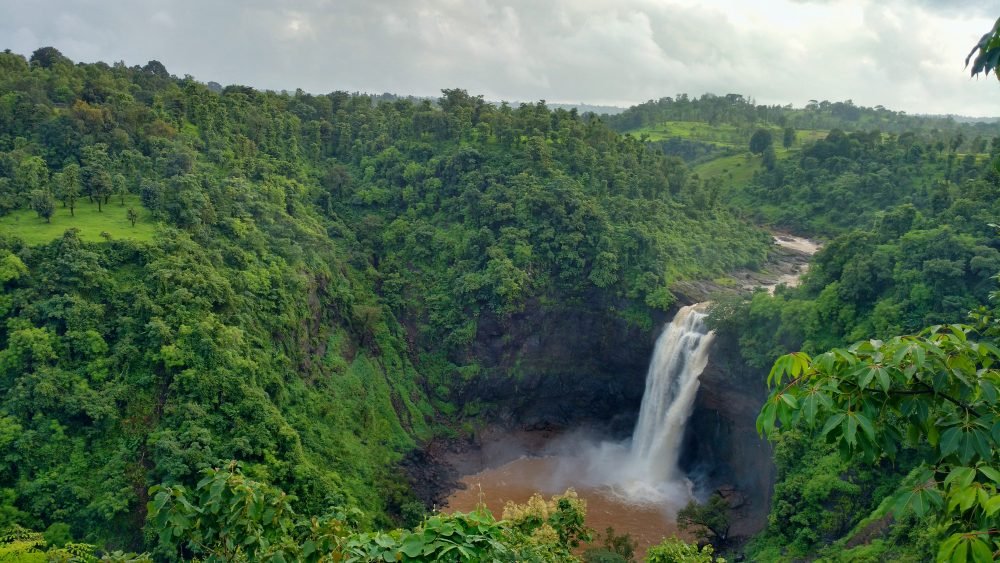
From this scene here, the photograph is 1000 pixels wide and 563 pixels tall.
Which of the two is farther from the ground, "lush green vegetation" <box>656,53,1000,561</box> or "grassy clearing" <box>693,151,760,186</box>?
"grassy clearing" <box>693,151,760,186</box>

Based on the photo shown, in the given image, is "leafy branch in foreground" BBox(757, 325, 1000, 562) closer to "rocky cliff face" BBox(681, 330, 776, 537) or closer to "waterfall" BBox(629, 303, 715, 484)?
"rocky cliff face" BBox(681, 330, 776, 537)

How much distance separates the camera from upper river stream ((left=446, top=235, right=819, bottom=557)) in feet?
79.2

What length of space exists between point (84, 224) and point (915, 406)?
2407 centimetres

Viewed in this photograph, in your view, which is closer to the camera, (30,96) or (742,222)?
(30,96)

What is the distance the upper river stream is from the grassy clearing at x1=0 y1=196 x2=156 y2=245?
14.2 meters

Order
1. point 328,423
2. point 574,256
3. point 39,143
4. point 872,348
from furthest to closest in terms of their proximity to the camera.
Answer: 1. point 574,256
2. point 39,143
3. point 328,423
4. point 872,348

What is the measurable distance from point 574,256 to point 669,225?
21.1 feet

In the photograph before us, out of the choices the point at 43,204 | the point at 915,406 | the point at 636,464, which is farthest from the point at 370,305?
the point at 915,406

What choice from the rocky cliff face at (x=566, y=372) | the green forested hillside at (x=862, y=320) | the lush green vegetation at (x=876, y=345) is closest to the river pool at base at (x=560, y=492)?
the rocky cliff face at (x=566, y=372)

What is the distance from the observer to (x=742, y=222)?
1449 inches

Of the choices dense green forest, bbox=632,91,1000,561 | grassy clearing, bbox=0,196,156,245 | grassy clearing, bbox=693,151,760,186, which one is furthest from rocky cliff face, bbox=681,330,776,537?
grassy clearing, bbox=693,151,760,186

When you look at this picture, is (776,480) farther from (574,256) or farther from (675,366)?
(574,256)

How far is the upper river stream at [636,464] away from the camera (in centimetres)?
2412

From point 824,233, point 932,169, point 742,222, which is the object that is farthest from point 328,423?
point 932,169
